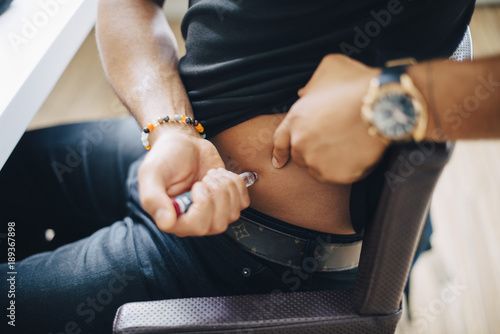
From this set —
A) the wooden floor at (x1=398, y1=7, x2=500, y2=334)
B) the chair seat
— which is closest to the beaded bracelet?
the chair seat

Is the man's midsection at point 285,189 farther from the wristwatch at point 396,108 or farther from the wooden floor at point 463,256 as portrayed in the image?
the wooden floor at point 463,256

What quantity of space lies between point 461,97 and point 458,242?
1107 millimetres

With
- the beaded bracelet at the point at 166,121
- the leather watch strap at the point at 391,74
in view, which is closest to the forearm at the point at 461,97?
the leather watch strap at the point at 391,74

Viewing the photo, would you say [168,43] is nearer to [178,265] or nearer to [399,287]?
[178,265]

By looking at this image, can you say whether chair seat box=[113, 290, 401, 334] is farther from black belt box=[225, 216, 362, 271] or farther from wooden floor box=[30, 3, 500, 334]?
wooden floor box=[30, 3, 500, 334]

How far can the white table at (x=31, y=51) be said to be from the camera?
63 cm

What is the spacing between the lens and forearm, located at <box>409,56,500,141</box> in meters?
0.44

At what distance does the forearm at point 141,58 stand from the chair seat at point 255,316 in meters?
0.32

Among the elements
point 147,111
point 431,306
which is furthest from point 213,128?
point 431,306

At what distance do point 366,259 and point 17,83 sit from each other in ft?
2.03

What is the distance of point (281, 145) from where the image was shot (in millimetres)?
550

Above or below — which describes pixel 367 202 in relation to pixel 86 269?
above

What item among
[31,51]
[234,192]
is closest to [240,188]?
[234,192]

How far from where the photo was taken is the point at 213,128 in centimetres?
67
